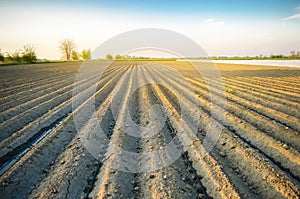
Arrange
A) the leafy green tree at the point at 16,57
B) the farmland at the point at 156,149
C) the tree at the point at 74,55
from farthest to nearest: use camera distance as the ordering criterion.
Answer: the tree at the point at 74,55
the leafy green tree at the point at 16,57
the farmland at the point at 156,149

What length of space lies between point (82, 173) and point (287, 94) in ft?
27.5

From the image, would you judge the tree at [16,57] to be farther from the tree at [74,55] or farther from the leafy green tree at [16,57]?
the tree at [74,55]

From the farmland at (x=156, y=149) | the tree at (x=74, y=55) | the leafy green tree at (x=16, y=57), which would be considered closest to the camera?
the farmland at (x=156, y=149)

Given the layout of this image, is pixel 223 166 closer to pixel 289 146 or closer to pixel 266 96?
pixel 289 146

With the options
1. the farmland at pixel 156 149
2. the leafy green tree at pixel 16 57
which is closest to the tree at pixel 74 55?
the leafy green tree at pixel 16 57

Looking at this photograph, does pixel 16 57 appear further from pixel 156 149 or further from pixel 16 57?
pixel 156 149

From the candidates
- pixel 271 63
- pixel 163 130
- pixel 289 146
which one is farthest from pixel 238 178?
pixel 271 63

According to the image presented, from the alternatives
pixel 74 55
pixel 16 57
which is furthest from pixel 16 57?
pixel 74 55

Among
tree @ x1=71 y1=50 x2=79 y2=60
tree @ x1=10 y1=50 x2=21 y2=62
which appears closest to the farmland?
tree @ x1=10 y1=50 x2=21 y2=62

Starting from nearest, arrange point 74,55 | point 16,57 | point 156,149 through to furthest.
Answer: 1. point 156,149
2. point 16,57
3. point 74,55

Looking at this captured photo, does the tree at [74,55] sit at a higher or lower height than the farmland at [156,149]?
higher

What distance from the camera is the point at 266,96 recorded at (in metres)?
7.98

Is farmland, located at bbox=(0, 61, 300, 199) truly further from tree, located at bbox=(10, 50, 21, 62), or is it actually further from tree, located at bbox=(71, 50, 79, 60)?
tree, located at bbox=(71, 50, 79, 60)

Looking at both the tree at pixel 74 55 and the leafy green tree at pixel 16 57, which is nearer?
the leafy green tree at pixel 16 57
